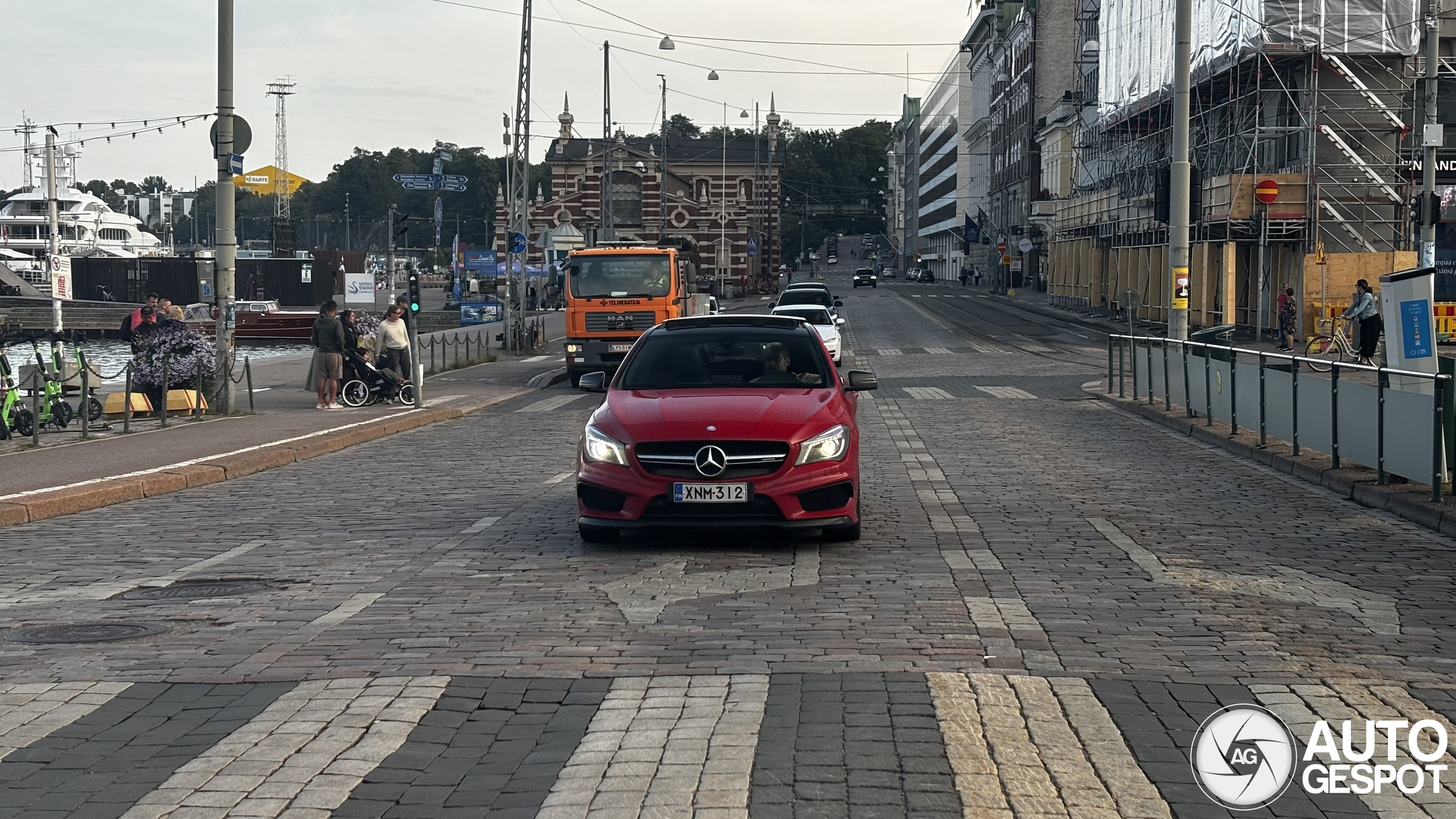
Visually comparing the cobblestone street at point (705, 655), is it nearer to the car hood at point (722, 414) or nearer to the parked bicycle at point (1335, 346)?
the car hood at point (722, 414)

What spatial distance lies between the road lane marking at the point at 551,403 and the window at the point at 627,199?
8962 cm

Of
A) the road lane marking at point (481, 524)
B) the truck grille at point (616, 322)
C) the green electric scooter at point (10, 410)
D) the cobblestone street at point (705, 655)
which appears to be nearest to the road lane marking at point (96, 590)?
the cobblestone street at point (705, 655)

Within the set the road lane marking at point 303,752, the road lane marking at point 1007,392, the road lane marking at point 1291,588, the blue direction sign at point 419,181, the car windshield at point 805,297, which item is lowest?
the road lane marking at point 1007,392

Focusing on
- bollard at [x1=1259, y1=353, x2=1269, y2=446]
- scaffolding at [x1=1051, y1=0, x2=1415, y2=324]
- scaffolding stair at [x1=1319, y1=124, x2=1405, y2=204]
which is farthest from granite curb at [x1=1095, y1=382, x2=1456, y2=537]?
scaffolding stair at [x1=1319, y1=124, x2=1405, y2=204]

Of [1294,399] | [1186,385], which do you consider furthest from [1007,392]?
[1294,399]

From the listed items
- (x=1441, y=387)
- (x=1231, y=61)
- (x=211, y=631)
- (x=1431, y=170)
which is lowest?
(x=211, y=631)

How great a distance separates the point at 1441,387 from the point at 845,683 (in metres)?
7.49

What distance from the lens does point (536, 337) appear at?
46.4m

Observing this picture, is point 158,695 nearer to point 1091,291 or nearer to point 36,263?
point 1091,291

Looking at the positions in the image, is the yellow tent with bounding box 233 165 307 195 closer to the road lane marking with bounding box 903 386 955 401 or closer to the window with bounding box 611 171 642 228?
the window with bounding box 611 171 642 228

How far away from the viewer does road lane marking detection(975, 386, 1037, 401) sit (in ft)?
87.9

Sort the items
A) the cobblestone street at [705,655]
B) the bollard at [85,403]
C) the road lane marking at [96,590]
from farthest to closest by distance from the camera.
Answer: the bollard at [85,403], the road lane marking at [96,590], the cobblestone street at [705,655]

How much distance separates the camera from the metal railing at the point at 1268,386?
12.0 m

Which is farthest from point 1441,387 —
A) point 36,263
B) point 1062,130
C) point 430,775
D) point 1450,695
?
point 36,263
